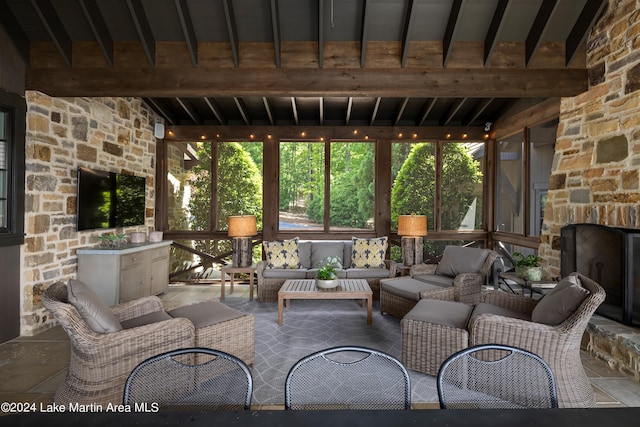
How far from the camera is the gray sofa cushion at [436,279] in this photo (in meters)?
4.49

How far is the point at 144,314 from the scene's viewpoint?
121 inches

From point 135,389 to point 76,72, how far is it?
150 inches

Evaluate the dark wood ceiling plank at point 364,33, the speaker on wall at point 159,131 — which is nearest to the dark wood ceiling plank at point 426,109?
the dark wood ceiling plank at point 364,33

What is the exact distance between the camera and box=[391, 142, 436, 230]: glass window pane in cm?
682

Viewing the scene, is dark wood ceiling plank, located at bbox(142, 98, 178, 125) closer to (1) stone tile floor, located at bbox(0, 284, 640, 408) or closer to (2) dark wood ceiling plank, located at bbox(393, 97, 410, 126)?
(1) stone tile floor, located at bbox(0, 284, 640, 408)

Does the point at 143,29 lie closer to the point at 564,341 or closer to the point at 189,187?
the point at 189,187

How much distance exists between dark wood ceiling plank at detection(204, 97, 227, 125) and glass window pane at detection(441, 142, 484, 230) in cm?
437

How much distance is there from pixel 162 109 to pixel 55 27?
2.52 metres

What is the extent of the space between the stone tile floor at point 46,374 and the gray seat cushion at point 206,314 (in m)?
1.09

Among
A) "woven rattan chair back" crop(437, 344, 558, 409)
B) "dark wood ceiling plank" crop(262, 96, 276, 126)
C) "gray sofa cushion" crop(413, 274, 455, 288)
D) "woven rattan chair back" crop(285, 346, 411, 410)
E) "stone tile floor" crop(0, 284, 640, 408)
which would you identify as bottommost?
"stone tile floor" crop(0, 284, 640, 408)

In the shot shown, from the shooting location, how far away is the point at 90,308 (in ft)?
7.89

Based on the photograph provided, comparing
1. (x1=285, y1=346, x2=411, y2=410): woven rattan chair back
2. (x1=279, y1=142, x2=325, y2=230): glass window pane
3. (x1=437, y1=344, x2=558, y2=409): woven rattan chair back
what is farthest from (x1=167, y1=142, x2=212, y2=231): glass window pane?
(x1=437, y1=344, x2=558, y2=409): woven rattan chair back

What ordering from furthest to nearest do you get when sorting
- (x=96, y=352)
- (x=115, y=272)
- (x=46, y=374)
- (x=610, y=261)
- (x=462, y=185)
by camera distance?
1. (x=462, y=185)
2. (x=115, y=272)
3. (x=610, y=261)
4. (x=46, y=374)
5. (x=96, y=352)

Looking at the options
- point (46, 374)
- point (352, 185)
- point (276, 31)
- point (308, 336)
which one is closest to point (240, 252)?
point (308, 336)
